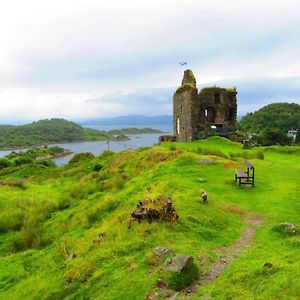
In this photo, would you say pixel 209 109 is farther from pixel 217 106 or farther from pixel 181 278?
pixel 181 278

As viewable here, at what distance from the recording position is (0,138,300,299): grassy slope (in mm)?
10758

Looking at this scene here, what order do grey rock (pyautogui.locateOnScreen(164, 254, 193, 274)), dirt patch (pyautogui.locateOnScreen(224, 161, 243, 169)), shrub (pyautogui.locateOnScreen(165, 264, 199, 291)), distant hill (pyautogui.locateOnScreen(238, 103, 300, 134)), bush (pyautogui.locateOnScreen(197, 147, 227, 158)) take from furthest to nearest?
distant hill (pyautogui.locateOnScreen(238, 103, 300, 134))
bush (pyautogui.locateOnScreen(197, 147, 227, 158))
dirt patch (pyautogui.locateOnScreen(224, 161, 243, 169))
grey rock (pyautogui.locateOnScreen(164, 254, 193, 274))
shrub (pyautogui.locateOnScreen(165, 264, 199, 291))

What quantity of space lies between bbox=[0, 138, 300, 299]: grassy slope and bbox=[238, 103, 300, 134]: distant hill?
10245cm

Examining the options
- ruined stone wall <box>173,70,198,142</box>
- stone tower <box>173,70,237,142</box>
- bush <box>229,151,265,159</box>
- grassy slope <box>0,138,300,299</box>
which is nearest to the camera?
grassy slope <box>0,138,300,299</box>

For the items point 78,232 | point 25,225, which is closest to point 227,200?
point 78,232

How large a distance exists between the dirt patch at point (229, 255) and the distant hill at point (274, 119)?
109 metres

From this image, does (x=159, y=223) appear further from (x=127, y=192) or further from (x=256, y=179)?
(x=256, y=179)

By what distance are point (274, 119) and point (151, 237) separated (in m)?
136

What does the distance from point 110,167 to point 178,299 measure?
28.3m

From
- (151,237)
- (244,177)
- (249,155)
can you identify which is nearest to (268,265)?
(151,237)

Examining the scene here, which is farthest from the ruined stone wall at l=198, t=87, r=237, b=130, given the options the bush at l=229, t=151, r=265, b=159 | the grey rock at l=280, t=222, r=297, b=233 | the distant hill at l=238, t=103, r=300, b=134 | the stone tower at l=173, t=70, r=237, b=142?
the distant hill at l=238, t=103, r=300, b=134

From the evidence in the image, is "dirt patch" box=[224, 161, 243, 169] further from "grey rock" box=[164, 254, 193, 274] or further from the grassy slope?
"grey rock" box=[164, 254, 193, 274]

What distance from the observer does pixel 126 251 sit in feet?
42.5

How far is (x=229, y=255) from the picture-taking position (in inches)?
497
